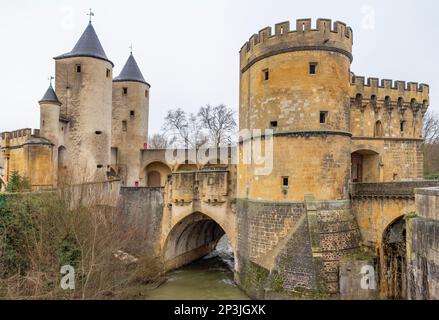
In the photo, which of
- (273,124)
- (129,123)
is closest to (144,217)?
(129,123)

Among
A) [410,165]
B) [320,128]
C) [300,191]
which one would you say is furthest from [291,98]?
[410,165]

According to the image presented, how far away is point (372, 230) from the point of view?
1314cm

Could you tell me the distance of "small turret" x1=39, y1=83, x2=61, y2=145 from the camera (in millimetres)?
19797

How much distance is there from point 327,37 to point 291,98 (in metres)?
2.76

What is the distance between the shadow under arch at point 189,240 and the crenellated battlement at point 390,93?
10.1m

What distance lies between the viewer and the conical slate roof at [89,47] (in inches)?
862

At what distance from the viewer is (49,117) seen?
782 inches

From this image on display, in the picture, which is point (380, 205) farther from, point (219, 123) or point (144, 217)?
point (219, 123)

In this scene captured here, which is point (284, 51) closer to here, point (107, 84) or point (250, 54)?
point (250, 54)

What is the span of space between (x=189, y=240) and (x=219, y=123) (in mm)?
23434

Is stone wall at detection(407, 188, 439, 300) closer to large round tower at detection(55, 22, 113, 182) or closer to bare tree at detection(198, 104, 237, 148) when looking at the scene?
large round tower at detection(55, 22, 113, 182)

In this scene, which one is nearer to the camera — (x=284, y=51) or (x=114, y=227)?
(x=284, y=51)

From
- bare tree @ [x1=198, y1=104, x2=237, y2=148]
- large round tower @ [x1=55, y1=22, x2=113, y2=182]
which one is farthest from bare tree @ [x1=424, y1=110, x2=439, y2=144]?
large round tower @ [x1=55, y1=22, x2=113, y2=182]

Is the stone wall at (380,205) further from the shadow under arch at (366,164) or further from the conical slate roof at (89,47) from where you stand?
the conical slate roof at (89,47)
